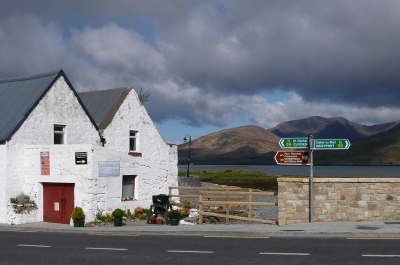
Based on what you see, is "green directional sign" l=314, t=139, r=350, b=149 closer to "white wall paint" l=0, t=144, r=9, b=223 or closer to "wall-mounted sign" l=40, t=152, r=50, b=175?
→ "wall-mounted sign" l=40, t=152, r=50, b=175

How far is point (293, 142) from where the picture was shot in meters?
21.8

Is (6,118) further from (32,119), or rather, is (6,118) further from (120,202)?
(120,202)

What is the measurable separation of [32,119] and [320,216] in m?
15.7

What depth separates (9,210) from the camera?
2686cm

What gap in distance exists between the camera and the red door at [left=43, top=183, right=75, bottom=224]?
86.6ft

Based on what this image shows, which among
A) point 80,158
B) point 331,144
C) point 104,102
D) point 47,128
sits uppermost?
point 104,102

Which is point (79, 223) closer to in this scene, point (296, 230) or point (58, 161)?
point (58, 161)

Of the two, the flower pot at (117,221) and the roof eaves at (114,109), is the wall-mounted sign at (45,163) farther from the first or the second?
the roof eaves at (114,109)

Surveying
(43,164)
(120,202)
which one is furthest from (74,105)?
(120,202)

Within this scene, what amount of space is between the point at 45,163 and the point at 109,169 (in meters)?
3.31

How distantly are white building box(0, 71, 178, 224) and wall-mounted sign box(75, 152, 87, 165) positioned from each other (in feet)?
0.15

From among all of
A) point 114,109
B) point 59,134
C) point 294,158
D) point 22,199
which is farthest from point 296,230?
point 114,109

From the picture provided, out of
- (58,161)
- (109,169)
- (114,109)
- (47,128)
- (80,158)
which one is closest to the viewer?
(80,158)

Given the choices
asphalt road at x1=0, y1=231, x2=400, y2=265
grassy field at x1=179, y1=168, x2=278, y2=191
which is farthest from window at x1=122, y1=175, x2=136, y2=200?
grassy field at x1=179, y1=168, x2=278, y2=191
